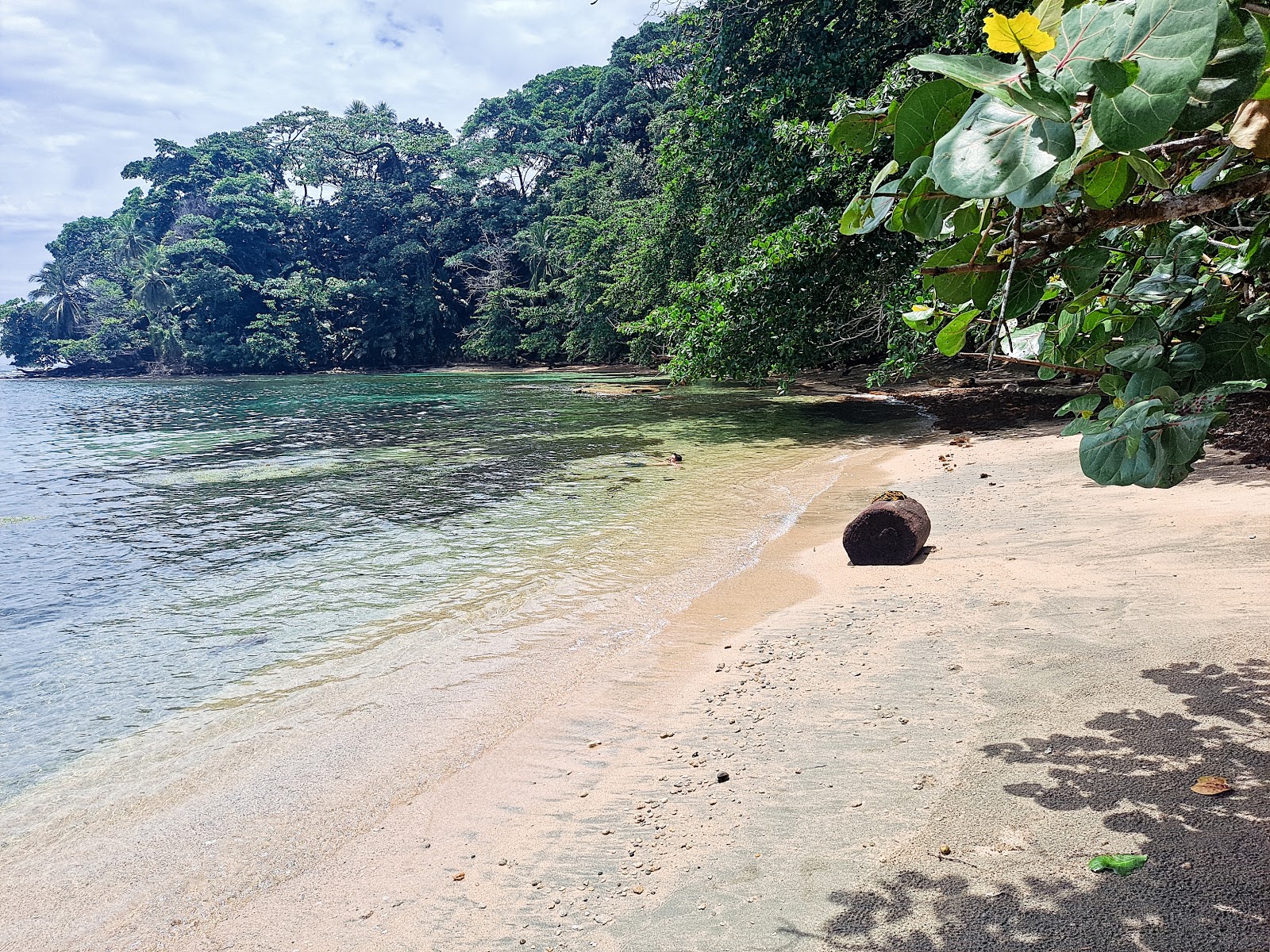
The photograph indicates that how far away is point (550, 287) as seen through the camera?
40969 mm

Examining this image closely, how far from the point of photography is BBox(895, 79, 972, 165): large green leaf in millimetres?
1431

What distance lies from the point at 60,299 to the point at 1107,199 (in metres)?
73.2

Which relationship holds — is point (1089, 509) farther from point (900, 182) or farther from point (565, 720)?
point (900, 182)

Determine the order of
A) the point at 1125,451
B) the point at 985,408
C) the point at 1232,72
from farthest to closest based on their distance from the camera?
1. the point at 985,408
2. the point at 1125,451
3. the point at 1232,72

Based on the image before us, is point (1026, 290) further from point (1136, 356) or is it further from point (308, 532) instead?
point (308, 532)

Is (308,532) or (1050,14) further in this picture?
(308,532)

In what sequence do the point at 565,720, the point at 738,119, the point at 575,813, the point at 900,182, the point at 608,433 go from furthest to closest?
the point at 608,433 < the point at 738,119 < the point at 565,720 < the point at 575,813 < the point at 900,182

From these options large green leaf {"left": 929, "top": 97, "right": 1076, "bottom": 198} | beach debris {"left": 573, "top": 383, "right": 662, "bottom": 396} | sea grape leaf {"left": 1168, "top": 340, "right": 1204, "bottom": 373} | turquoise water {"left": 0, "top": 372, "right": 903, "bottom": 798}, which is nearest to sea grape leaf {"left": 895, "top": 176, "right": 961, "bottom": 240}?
large green leaf {"left": 929, "top": 97, "right": 1076, "bottom": 198}

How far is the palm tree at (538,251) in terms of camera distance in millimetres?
42375

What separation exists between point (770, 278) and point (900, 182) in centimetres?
1186

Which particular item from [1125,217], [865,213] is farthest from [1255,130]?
[865,213]

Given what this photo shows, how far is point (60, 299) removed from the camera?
194ft

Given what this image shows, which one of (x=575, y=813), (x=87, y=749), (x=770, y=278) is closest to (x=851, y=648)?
(x=575, y=813)

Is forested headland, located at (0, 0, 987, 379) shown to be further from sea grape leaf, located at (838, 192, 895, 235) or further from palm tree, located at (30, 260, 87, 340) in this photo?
sea grape leaf, located at (838, 192, 895, 235)
